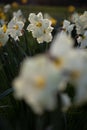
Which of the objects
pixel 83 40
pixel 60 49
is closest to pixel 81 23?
pixel 83 40

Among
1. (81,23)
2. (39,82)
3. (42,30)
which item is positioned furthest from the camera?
(81,23)

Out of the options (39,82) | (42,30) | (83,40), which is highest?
(39,82)

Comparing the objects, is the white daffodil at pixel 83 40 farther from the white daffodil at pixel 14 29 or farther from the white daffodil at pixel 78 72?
the white daffodil at pixel 78 72

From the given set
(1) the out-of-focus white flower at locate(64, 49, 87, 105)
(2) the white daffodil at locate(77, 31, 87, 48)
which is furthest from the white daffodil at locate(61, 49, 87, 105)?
(2) the white daffodil at locate(77, 31, 87, 48)

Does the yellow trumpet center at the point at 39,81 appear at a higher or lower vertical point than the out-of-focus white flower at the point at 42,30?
higher

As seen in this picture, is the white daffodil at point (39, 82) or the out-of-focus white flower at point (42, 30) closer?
the white daffodil at point (39, 82)

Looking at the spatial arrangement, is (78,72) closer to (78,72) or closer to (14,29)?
(78,72)

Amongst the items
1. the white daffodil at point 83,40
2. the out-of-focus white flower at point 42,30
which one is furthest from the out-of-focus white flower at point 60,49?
the white daffodil at point 83,40

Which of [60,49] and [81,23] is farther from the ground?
[60,49]

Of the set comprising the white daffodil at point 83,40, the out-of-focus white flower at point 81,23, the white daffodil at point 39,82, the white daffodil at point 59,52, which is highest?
the white daffodil at point 59,52
